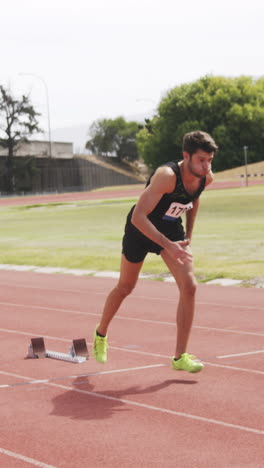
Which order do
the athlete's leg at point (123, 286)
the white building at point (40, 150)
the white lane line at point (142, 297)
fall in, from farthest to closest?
the white building at point (40, 150)
the white lane line at point (142, 297)
the athlete's leg at point (123, 286)

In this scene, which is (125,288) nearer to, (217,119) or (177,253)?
(177,253)

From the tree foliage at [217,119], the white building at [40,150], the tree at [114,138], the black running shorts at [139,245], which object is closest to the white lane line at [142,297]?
the black running shorts at [139,245]

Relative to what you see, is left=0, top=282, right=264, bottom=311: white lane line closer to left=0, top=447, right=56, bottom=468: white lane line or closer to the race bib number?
the race bib number

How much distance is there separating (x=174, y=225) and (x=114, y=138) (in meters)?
117

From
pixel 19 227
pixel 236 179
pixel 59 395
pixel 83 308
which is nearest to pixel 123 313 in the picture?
pixel 83 308

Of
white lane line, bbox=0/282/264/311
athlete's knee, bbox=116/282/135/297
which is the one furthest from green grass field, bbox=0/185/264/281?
athlete's knee, bbox=116/282/135/297

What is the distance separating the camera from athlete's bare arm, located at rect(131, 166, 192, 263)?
614cm

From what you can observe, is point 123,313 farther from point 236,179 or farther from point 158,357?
point 236,179

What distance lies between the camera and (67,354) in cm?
761

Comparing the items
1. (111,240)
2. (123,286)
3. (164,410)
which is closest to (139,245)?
(123,286)

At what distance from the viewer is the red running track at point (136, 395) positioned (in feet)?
15.8

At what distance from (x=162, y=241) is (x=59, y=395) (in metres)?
1.46

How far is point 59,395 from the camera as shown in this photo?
6336 mm

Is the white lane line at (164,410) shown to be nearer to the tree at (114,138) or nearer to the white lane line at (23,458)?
the white lane line at (23,458)
